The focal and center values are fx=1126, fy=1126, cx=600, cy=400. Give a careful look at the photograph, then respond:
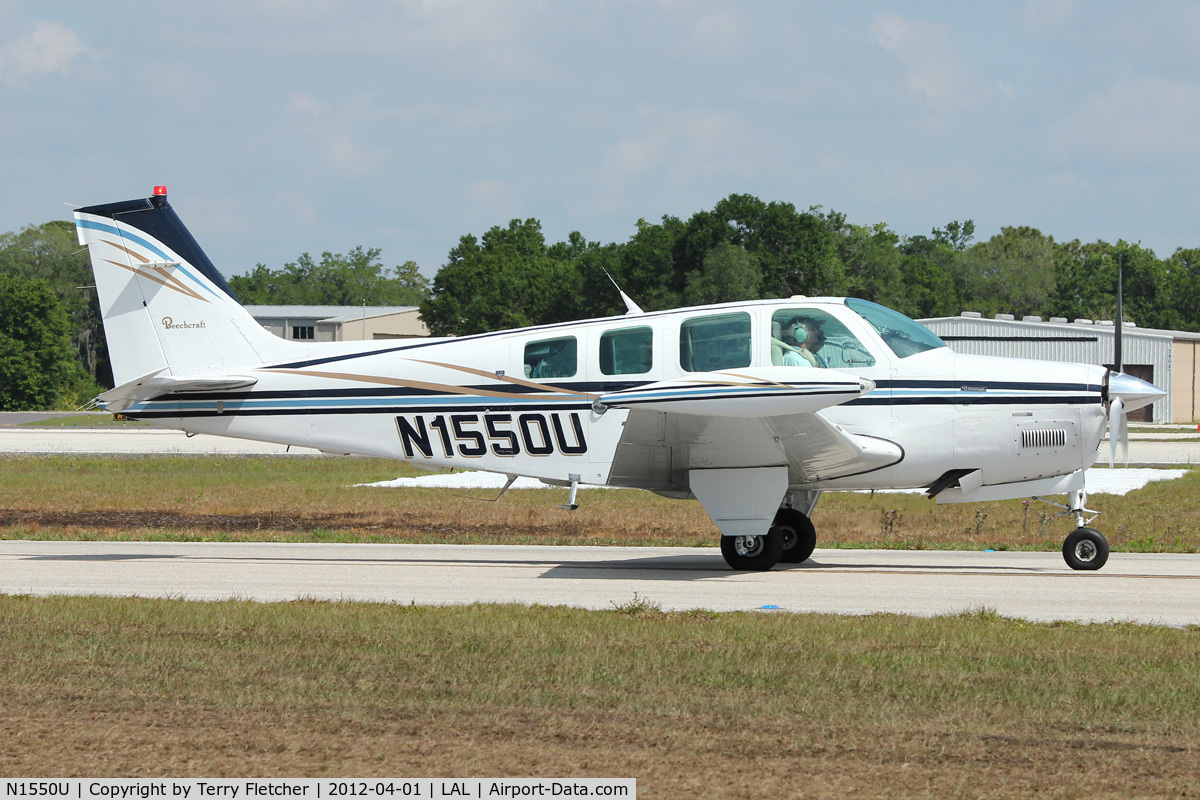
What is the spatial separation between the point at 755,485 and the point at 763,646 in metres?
4.01

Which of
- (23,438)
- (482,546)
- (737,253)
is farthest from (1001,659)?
(737,253)

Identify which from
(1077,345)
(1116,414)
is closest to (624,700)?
(1116,414)

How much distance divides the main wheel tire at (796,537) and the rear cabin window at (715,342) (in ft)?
7.57

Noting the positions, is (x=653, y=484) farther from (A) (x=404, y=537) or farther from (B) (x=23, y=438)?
(B) (x=23, y=438)

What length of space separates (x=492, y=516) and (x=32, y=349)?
6960 centimetres

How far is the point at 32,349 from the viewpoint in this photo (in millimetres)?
77250

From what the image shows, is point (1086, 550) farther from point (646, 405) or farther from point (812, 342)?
point (646, 405)

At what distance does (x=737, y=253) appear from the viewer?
60.2 m

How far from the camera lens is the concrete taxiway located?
9.96 metres

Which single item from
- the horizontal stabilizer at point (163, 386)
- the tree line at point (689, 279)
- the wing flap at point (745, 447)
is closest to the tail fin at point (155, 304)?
the horizontal stabilizer at point (163, 386)

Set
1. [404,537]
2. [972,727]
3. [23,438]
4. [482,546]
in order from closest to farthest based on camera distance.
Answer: [972,727] → [482,546] → [404,537] → [23,438]

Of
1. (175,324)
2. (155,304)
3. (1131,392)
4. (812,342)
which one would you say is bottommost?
(1131,392)

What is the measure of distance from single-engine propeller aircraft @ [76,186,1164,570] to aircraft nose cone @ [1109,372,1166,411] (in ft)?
0.07

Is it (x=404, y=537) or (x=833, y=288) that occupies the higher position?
(x=833, y=288)
